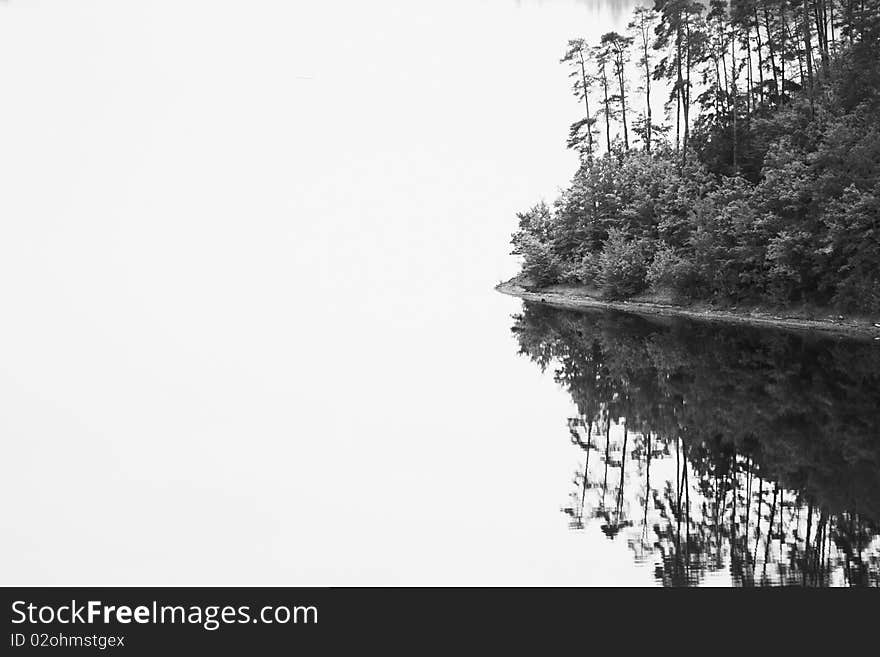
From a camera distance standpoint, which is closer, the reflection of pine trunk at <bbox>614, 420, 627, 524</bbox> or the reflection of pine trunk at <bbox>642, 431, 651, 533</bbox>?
the reflection of pine trunk at <bbox>642, 431, 651, 533</bbox>

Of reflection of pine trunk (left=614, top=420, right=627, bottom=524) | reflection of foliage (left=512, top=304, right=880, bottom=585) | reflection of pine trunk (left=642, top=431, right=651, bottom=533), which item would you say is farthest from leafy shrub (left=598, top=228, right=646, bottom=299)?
reflection of pine trunk (left=642, top=431, right=651, bottom=533)

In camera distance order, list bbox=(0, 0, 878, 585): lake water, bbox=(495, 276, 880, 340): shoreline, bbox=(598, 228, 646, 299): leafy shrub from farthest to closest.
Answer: bbox=(598, 228, 646, 299): leafy shrub, bbox=(495, 276, 880, 340): shoreline, bbox=(0, 0, 878, 585): lake water

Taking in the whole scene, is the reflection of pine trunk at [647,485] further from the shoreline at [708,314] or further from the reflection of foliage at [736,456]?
A: the shoreline at [708,314]

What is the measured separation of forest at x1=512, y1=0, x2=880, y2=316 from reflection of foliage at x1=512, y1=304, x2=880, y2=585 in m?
6.31

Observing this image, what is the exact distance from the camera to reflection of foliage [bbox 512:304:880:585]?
953 centimetres

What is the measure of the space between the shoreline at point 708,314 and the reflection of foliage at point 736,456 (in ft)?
11.0

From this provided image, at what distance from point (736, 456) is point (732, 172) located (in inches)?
1289

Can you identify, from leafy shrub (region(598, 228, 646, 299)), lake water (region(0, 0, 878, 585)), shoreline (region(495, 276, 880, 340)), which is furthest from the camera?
leafy shrub (region(598, 228, 646, 299))

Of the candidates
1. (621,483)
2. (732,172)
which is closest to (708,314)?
(732,172)

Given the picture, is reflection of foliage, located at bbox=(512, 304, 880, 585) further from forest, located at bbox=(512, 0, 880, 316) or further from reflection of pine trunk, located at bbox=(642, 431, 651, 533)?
forest, located at bbox=(512, 0, 880, 316)

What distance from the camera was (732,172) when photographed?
44.1 m

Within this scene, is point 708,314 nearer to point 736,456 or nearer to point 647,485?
point 736,456
